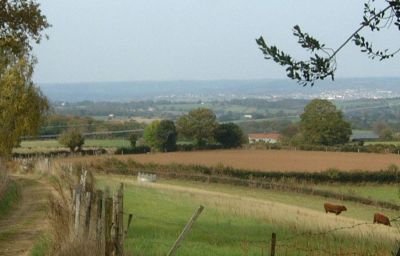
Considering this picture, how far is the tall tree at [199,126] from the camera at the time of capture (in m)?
89.3

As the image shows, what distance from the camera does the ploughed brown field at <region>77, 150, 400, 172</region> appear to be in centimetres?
6247

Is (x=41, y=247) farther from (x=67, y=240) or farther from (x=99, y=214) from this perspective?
(x=99, y=214)

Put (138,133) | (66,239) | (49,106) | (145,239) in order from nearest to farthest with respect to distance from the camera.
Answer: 1. (66,239)
2. (145,239)
3. (49,106)
4. (138,133)

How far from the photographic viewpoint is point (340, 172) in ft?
194

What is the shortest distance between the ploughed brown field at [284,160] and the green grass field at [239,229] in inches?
515

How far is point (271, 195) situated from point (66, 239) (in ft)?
124

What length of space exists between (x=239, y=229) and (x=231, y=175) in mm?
36170

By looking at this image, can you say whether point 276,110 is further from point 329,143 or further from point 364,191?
point 364,191

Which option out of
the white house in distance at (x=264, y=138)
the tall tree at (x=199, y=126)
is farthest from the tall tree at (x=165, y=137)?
the white house in distance at (x=264, y=138)

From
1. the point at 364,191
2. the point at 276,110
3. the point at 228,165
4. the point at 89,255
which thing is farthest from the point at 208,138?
the point at 276,110

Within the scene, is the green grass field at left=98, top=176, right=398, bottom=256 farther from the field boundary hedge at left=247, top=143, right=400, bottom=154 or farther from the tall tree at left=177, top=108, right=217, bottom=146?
the tall tree at left=177, top=108, right=217, bottom=146

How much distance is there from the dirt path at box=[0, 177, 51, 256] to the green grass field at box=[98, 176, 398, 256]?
106 inches

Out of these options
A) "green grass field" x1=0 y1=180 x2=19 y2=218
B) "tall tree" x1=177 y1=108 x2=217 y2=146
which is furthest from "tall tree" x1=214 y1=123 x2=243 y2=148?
"green grass field" x1=0 y1=180 x2=19 y2=218

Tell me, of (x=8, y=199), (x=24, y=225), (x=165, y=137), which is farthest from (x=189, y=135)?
(x=24, y=225)
